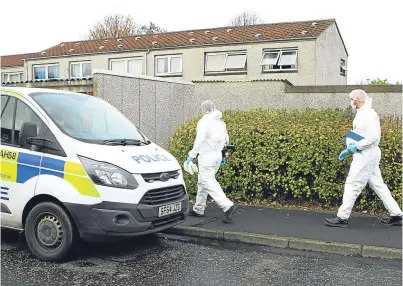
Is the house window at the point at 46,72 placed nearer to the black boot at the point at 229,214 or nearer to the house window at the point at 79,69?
the house window at the point at 79,69

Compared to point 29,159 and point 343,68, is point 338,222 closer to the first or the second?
point 29,159

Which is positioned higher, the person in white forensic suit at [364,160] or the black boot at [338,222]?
the person in white forensic suit at [364,160]

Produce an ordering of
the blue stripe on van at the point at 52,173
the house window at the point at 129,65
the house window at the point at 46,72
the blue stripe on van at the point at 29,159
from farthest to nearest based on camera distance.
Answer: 1. the house window at the point at 46,72
2. the house window at the point at 129,65
3. the blue stripe on van at the point at 29,159
4. the blue stripe on van at the point at 52,173

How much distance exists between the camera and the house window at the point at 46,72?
2860cm

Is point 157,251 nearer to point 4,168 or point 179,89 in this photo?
point 4,168

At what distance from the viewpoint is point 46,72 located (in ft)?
94.7

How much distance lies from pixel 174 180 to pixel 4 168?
6.81ft

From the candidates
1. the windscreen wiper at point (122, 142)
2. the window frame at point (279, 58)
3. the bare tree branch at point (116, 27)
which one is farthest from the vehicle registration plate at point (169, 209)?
the bare tree branch at point (116, 27)

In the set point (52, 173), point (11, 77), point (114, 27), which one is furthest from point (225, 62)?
point (114, 27)

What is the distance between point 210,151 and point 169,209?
175cm

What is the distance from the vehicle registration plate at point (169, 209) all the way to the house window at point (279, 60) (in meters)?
17.0

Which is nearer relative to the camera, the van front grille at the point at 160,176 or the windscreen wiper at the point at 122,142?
the van front grille at the point at 160,176

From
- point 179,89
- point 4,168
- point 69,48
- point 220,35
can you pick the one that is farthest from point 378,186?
point 69,48

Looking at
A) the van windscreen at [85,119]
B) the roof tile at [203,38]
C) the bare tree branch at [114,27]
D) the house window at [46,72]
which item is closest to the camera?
the van windscreen at [85,119]
